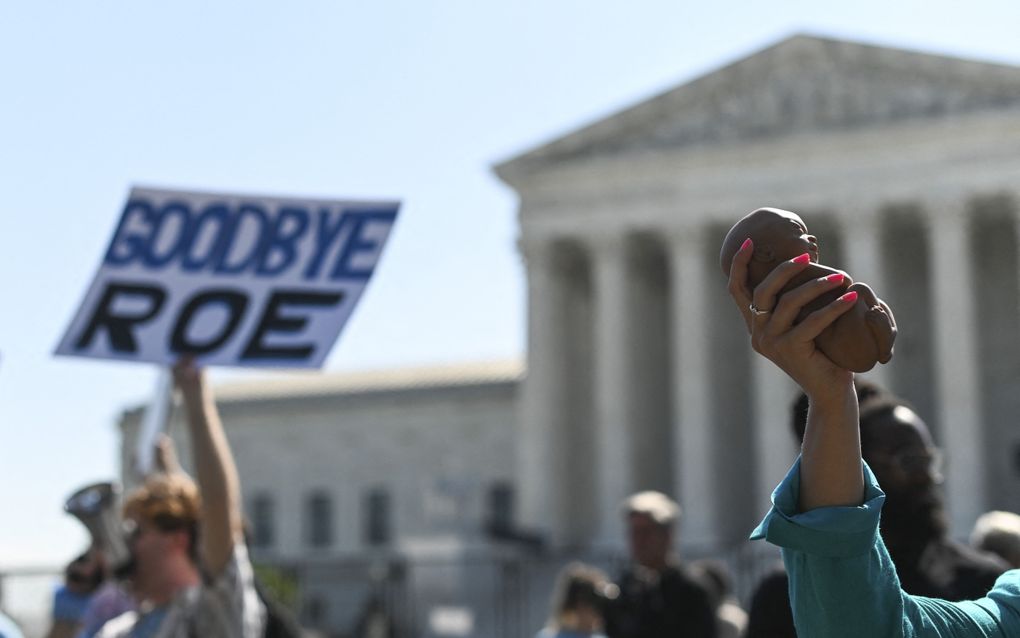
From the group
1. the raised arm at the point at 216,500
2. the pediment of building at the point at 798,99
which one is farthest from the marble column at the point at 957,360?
the raised arm at the point at 216,500

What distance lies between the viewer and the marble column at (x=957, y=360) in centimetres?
5034

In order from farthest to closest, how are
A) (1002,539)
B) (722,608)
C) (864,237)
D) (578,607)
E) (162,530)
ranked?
(864,237)
(722,608)
(578,607)
(1002,539)
(162,530)

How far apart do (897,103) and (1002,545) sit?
151ft

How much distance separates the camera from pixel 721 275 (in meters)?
52.9

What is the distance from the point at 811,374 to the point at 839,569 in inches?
10.8

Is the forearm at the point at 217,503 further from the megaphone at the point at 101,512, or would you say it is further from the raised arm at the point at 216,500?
the megaphone at the point at 101,512

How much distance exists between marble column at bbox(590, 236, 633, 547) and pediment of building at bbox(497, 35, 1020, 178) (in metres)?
3.69

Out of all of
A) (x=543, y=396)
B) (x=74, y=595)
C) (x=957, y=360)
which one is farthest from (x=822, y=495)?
(x=543, y=396)

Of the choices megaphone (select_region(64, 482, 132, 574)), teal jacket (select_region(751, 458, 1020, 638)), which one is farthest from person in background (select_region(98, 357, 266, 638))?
teal jacket (select_region(751, 458, 1020, 638))

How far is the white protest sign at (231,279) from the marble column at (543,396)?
161 ft

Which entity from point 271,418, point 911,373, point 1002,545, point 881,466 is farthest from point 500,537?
point 881,466

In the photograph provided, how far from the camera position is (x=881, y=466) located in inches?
175

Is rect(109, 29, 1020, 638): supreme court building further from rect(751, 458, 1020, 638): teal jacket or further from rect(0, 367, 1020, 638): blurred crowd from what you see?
rect(751, 458, 1020, 638): teal jacket

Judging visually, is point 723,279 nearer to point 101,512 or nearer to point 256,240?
point 101,512
